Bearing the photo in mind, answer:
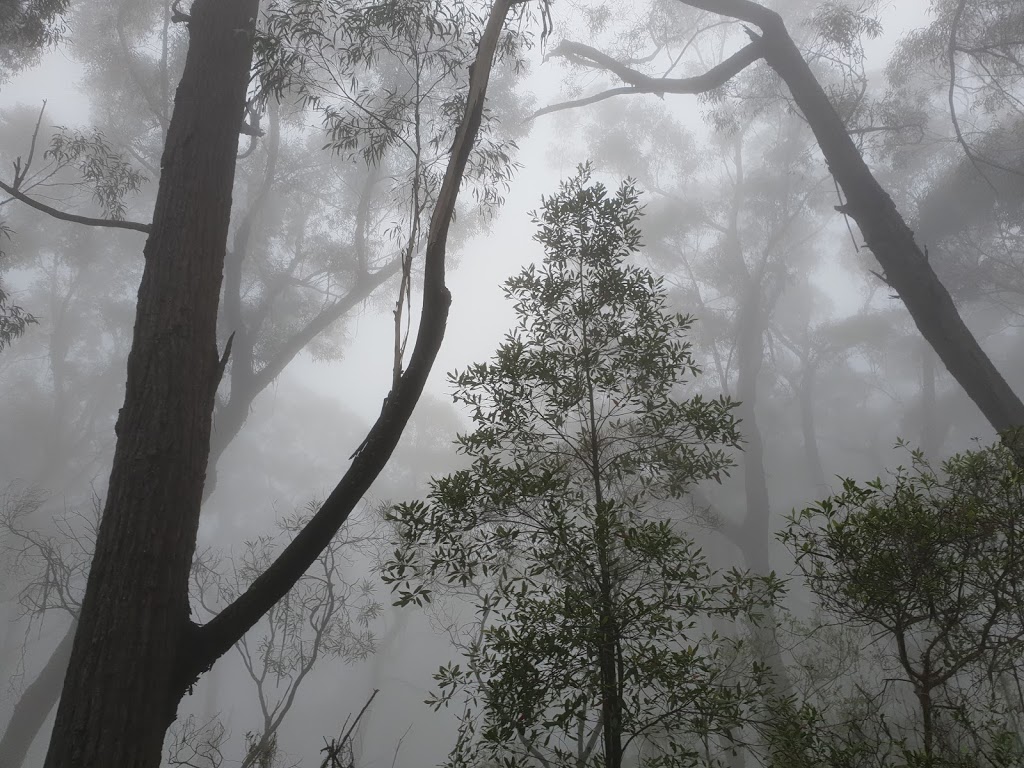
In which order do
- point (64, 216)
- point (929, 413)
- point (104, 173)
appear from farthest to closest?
1. point (929, 413)
2. point (104, 173)
3. point (64, 216)

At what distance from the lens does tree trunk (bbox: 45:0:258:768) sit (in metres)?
1.57

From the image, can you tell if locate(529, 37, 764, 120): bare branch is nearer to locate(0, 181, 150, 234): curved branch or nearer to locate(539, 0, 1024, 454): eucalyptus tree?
locate(539, 0, 1024, 454): eucalyptus tree

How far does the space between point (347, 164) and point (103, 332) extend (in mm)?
11042

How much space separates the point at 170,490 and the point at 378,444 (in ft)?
2.21

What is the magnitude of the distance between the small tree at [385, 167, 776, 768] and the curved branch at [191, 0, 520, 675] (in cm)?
39

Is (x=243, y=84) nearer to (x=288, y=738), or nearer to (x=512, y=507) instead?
(x=512, y=507)

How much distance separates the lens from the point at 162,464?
1.88 meters

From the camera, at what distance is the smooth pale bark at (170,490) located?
1.58 m

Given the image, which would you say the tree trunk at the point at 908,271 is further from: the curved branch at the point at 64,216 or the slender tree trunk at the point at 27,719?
the slender tree trunk at the point at 27,719

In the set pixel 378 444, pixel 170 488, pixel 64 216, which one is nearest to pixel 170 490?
A: pixel 170 488

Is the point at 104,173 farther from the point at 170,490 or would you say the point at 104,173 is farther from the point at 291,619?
the point at 170,490

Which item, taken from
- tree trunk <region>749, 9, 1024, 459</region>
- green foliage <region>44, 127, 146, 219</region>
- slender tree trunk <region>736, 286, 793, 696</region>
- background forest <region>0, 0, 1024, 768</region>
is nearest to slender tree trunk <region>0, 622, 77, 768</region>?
background forest <region>0, 0, 1024, 768</region>

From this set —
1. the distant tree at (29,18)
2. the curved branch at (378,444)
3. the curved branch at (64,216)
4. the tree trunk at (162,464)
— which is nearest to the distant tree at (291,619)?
the curved branch at (64,216)

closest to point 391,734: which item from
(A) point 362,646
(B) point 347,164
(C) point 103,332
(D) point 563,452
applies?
(A) point 362,646
